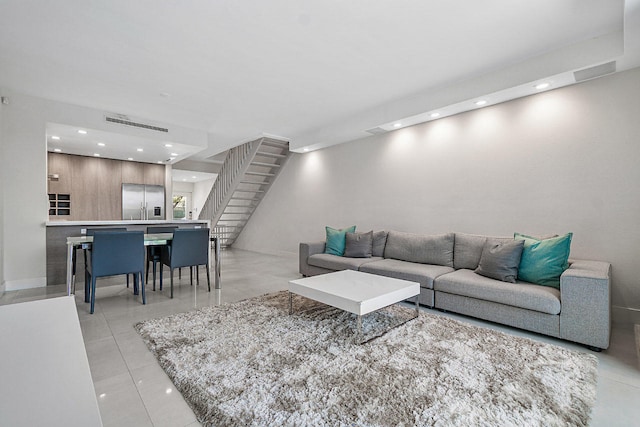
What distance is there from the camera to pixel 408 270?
11.7ft

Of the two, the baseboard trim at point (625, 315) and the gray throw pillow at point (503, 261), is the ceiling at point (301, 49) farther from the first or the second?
the baseboard trim at point (625, 315)

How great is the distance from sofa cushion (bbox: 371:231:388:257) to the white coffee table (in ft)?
4.17

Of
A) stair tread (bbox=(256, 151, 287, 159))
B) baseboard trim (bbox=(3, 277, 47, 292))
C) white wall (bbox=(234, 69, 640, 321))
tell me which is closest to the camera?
white wall (bbox=(234, 69, 640, 321))

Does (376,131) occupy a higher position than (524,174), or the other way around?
(376,131)

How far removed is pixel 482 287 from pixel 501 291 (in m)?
0.17

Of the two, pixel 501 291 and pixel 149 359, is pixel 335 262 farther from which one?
pixel 149 359

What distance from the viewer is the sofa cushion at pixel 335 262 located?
13.6 ft

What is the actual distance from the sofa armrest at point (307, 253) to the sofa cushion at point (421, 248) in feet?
3.59

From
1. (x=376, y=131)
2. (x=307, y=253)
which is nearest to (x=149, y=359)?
(x=307, y=253)

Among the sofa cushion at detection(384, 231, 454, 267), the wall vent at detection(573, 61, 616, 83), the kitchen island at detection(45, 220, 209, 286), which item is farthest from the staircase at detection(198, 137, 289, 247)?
the wall vent at detection(573, 61, 616, 83)

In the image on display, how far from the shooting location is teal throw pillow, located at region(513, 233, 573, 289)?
2.79m

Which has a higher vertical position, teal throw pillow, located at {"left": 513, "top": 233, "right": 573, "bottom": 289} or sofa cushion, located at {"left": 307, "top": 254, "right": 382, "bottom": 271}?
teal throw pillow, located at {"left": 513, "top": 233, "right": 573, "bottom": 289}

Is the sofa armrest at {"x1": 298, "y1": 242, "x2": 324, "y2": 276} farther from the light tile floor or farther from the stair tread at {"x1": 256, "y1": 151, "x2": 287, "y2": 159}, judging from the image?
the stair tread at {"x1": 256, "y1": 151, "x2": 287, "y2": 159}

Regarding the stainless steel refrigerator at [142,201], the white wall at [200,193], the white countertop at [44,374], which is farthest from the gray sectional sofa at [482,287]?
the white wall at [200,193]
